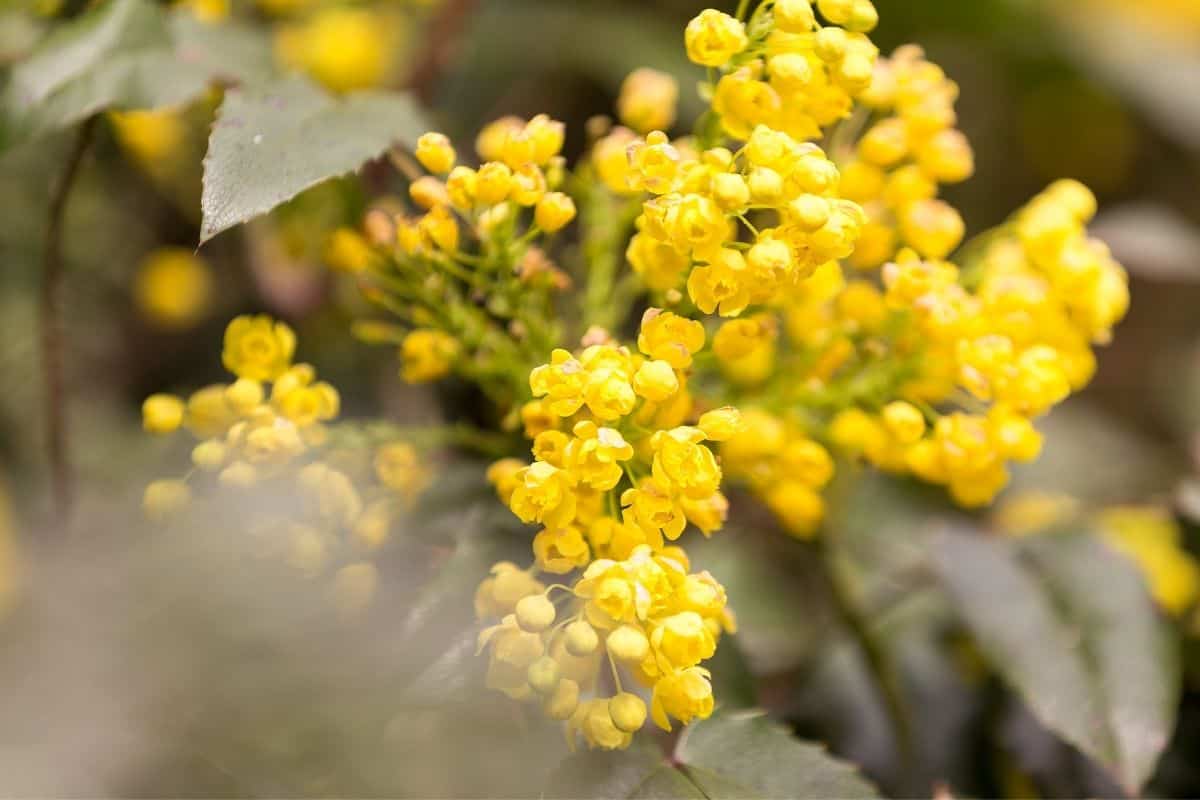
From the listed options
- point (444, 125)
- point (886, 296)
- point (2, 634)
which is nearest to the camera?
point (886, 296)

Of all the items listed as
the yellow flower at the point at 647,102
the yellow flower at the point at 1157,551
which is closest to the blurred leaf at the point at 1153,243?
the yellow flower at the point at 1157,551

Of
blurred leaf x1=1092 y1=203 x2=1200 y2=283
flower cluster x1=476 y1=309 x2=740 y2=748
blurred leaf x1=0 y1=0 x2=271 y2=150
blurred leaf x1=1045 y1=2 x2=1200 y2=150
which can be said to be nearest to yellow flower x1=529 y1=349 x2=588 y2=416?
flower cluster x1=476 y1=309 x2=740 y2=748

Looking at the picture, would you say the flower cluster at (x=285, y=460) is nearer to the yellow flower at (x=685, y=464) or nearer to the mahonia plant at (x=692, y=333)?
the mahonia plant at (x=692, y=333)

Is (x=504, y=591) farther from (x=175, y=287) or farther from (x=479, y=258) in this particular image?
(x=175, y=287)

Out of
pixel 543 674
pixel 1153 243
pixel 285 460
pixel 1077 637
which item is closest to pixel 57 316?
pixel 285 460

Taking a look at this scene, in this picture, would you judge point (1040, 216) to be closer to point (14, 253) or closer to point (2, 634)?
point (2, 634)

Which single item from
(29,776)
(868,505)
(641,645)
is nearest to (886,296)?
(641,645)
